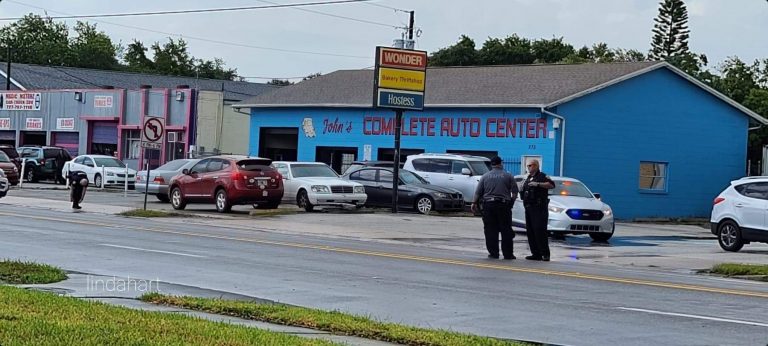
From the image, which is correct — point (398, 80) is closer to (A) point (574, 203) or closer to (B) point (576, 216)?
(A) point (574, 203)

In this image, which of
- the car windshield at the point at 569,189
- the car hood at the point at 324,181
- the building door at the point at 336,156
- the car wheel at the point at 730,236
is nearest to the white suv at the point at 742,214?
the car wheel at the point at 730,236

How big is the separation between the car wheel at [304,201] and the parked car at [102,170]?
1477cm

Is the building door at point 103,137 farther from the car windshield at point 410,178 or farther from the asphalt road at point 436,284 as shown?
the asphalt road at point 436,284

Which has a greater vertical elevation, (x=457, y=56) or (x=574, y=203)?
(x=457, y=56)

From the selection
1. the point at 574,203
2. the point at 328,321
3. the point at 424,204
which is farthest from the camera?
the point at 424,204

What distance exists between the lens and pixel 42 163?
50.6 meters

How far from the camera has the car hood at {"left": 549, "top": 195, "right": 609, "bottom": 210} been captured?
85.2 feet

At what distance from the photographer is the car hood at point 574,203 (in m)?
26.0

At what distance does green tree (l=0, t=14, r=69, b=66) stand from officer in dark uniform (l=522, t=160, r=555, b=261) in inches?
3841

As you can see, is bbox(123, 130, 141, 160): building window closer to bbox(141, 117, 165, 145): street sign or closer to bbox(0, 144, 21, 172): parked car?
bbox(0, 144, 21, 172): parked car

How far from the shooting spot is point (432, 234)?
26.7 m

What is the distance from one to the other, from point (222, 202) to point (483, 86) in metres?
15.1

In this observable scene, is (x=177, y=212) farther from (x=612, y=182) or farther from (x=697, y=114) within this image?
(x=697, y=114)

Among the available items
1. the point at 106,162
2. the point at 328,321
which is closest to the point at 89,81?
the point at 106,162
